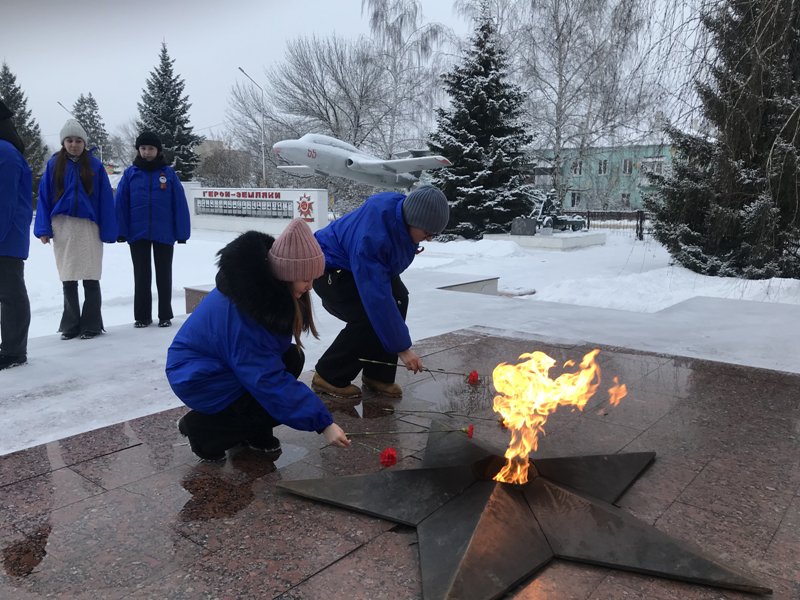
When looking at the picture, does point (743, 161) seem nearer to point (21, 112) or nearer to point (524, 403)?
point (524, 403)

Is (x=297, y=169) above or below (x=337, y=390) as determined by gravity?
above

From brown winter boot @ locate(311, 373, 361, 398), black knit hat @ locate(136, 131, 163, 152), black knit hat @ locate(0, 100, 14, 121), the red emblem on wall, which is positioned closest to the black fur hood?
brown winter boot @ locate(311, 373, 361, 398)

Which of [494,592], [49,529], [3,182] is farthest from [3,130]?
[494,592]

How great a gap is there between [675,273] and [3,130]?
35.5 feet

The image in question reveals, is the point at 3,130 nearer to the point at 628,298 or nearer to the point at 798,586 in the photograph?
the point at 798,586

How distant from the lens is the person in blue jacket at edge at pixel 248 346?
7.73ft

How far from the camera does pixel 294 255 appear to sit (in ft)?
7.96

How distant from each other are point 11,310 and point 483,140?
58.4 ft

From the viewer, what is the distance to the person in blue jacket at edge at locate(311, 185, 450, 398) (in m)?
3.14

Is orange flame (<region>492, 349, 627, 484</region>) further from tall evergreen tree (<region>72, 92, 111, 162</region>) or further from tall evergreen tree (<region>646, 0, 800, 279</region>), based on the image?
tall evergreen tree (<region>72, 92, 111, 162</region>)

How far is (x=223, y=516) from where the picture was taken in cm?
224

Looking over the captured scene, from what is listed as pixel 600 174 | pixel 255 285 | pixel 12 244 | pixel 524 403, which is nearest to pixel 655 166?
pixel 524 403

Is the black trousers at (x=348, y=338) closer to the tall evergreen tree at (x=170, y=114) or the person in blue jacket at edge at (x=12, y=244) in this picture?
the person in blue jacket at edge at (x=12, y=244)

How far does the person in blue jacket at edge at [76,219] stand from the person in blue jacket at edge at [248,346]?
116 inches
